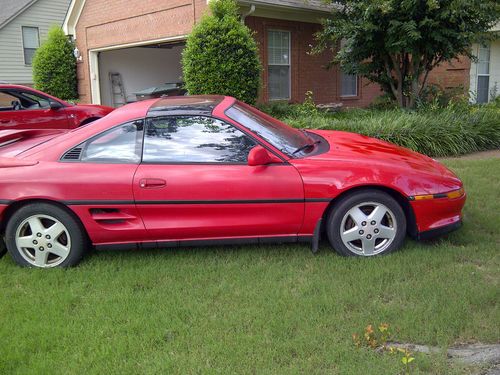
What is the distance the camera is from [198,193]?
4.19 metres

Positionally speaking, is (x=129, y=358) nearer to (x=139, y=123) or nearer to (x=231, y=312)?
(x=231, y=312)

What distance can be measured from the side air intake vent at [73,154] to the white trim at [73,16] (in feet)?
46.5

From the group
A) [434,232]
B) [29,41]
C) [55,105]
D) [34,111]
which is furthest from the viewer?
[29,41]

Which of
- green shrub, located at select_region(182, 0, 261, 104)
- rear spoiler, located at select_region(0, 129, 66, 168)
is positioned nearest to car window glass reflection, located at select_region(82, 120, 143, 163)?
rear spoiler, located at select_region(0, 129, 66, 168)

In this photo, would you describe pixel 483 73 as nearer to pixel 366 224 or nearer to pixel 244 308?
pixel 366 224

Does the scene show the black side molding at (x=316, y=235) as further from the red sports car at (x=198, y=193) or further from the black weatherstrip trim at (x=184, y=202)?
the black weatherstrip trim at (x=184, y=202)

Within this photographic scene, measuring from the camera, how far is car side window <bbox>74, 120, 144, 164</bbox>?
4.31 metres

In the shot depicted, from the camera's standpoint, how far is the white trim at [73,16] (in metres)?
16.8

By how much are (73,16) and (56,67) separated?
6.13 ft

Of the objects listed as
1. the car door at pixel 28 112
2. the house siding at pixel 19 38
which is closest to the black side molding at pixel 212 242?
the car door at pixel 28 112

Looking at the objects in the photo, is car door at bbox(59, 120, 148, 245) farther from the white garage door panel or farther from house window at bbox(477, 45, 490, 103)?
house window at bbox(477, 45, 490, 103)

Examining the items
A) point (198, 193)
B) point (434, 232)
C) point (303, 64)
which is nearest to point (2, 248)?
point (198, 193)

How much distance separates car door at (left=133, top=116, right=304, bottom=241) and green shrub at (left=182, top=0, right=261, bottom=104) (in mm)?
6514

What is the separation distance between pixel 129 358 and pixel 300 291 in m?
1.36
